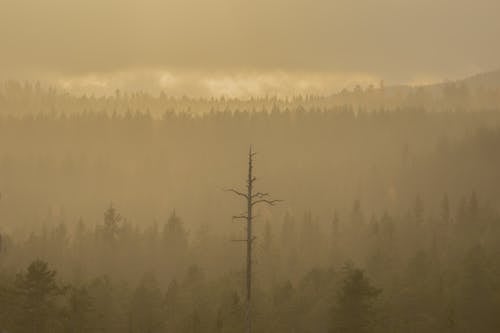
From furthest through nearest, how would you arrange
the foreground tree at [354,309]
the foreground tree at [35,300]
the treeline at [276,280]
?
the treeline at [276,280] → the foreground tree at [354,309] → the foreground tree at [35,300]

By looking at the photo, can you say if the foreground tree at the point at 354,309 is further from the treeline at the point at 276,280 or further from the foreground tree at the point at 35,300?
the foreground tree at the point at 35,300

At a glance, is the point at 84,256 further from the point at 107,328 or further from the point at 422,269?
the point at 107,328

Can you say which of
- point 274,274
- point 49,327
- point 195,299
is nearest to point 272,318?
point 195,299

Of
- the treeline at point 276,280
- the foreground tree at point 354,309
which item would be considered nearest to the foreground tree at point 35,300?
the treeline at point 276,280

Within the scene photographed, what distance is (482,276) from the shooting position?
8812 centimetres

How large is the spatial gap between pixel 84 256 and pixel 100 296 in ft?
Result: 246

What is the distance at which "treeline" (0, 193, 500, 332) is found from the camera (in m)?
52.5

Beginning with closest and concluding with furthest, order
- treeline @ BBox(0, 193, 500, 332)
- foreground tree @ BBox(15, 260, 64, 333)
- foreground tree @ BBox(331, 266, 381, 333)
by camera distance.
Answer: foreground tree @ BBox(15, 260, 64, 333)
foreground tree @ BBox(331, 266, 381, 333)
treeline @ BBox(0, 193, 500, 332)

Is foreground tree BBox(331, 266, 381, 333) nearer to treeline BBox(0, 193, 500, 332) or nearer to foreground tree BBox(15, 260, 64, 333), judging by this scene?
treeline BBox(0, 193, 500, 332)

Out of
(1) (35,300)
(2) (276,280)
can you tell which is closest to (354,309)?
(1) (35,300)

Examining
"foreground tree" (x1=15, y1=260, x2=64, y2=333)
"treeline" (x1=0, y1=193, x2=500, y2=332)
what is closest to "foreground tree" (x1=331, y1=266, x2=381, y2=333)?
"treeline" (x1=0, y1=193, x2=500, y2=332)

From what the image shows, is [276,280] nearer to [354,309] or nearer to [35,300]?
[354,309]

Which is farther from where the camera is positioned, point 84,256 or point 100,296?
point 84,256

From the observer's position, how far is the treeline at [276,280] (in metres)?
52.5
